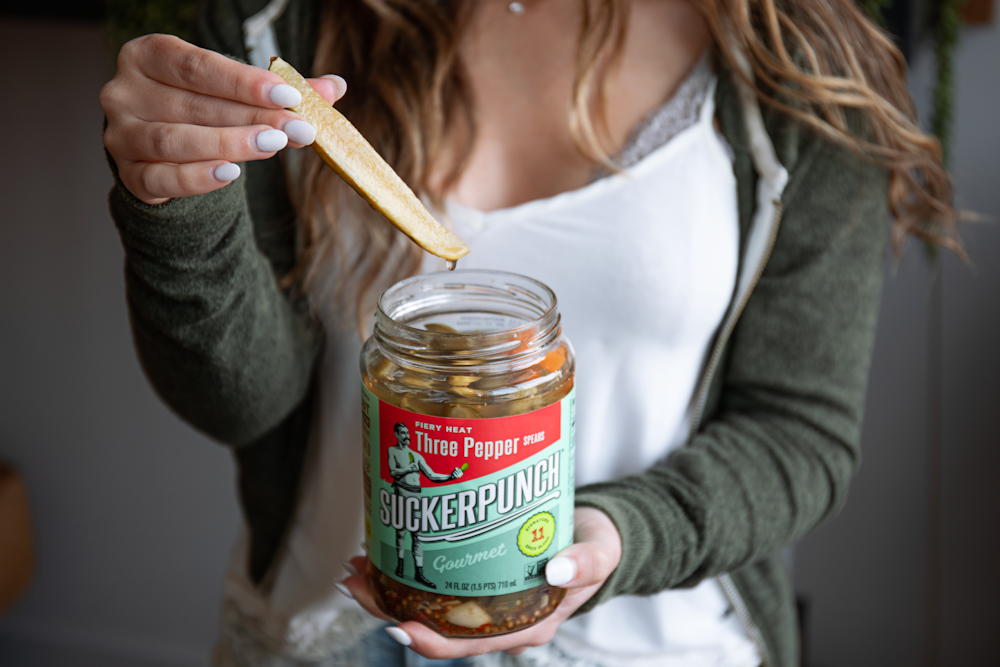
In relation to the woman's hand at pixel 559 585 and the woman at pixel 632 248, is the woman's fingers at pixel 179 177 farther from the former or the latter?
the woman's hand at pixel 559 585

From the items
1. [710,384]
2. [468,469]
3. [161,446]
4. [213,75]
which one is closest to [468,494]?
[468,469]

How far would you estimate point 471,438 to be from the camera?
52 cm

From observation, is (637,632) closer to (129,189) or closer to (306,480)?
(306,480)

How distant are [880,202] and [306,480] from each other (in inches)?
24.2

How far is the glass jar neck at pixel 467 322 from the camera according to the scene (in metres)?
0.55

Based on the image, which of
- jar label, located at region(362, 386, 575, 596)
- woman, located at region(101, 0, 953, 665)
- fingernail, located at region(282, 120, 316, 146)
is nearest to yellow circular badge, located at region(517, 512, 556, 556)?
jar label, located at region(362, 386, 575, 596)

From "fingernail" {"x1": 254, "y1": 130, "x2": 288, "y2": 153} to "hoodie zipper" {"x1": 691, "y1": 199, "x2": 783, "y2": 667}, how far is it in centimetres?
47

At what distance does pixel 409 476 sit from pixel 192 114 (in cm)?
24

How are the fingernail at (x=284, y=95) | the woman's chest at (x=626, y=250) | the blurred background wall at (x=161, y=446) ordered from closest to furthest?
the fingernail at (x=284, y=95)
the woman's chest at (x=626, y=250)
the blurred background wall at (x=161, y=446)

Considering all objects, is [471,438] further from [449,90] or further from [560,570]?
[449,90]

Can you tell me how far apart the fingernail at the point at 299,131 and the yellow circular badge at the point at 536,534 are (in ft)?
0.85

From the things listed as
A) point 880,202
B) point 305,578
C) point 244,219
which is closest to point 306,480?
point 305,578

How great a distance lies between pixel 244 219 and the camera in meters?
0.62

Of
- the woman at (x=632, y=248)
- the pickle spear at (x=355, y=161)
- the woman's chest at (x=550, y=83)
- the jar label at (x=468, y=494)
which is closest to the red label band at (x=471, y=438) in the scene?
the jar label at (x=468, y=494)
